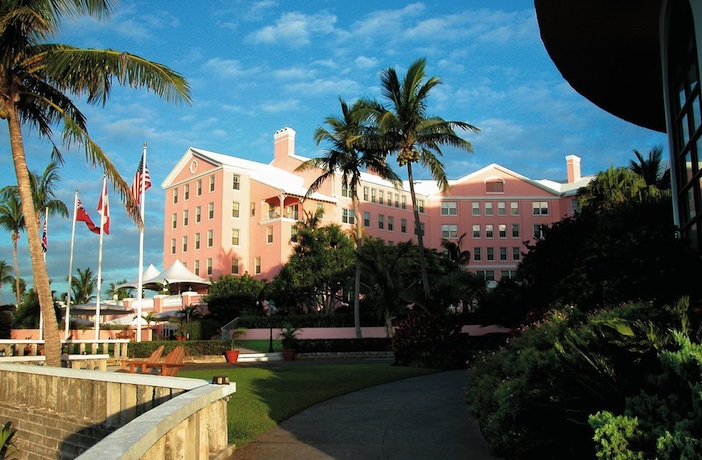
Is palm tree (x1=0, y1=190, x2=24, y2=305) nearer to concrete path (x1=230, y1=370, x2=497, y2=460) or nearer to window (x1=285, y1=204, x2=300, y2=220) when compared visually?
window (x1=285, y1=204, x2=300, y2=220)

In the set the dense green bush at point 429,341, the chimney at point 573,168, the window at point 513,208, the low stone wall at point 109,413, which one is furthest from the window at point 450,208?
the low stone wall at point 109,413

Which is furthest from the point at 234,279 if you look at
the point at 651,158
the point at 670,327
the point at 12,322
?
the point at 670,327

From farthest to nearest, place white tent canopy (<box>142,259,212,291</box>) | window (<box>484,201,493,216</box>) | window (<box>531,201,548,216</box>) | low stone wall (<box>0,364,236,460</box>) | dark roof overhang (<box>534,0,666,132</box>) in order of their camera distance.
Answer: window (<box>484,201,493,216</box>) < window (<box>531,201,548,216</box>) < white tent canopy (<box>142,259,212,291</box>) < dark roof overhang (<box>534,0,666,132</box>) < low stone wall (<box>0,364,236,460</box>)

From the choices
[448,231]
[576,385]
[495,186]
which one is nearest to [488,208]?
[495,186]

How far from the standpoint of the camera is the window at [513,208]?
6852cm

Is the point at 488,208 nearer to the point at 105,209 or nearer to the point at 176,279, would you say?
the point at 176,279

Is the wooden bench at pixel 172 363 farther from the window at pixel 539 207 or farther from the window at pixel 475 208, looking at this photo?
the window at pixel 539 207

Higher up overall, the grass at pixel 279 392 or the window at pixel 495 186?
the window at pixel 495 186

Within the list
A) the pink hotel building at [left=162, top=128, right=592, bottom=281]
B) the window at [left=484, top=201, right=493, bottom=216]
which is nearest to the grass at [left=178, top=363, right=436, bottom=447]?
the pink hotel building at [left=162, top=128, right=592, bottom=281]

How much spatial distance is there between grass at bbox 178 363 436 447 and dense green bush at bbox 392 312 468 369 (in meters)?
2.30

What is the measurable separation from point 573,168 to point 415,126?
150 feet

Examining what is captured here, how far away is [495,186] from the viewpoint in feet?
227

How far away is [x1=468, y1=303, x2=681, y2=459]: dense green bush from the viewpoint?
18.9 feet

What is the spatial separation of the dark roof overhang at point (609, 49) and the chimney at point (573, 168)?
180 ft
